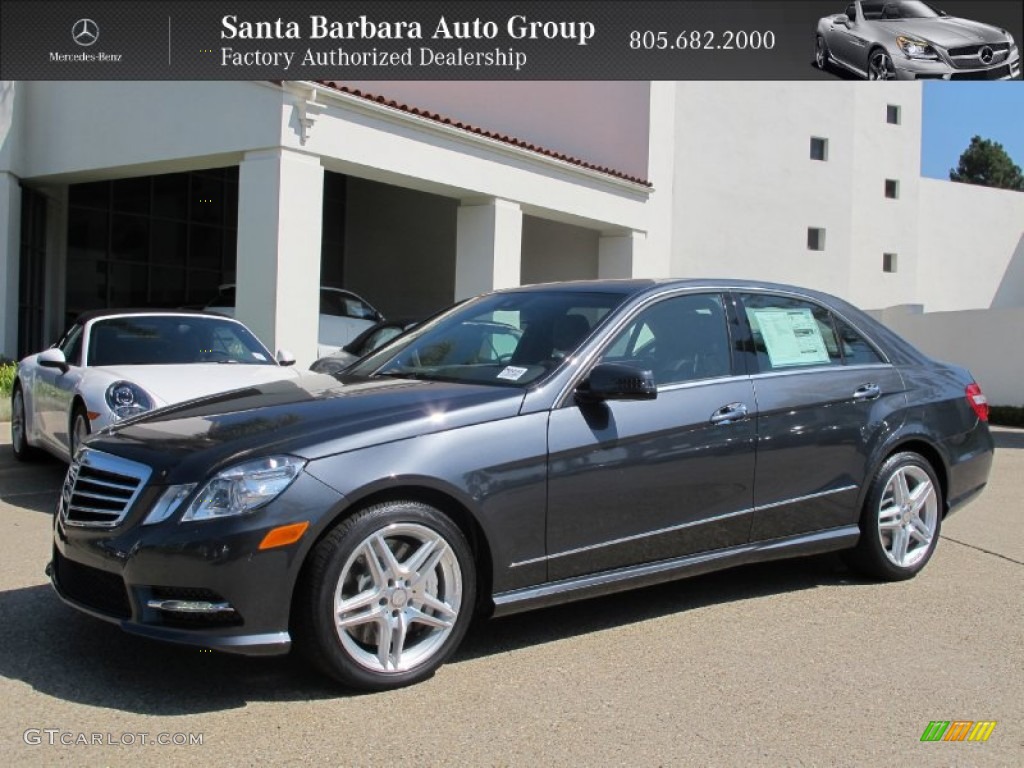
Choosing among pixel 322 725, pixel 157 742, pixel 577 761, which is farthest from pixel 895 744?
pixel 157 742

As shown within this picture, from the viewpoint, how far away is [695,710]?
3.77m

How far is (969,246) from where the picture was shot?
31.8 metres

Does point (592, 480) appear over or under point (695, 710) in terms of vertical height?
over

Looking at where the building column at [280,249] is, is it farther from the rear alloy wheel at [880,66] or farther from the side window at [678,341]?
the rear alloy wheel at [880,66]

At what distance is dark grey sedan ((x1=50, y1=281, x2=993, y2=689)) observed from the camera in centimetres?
365

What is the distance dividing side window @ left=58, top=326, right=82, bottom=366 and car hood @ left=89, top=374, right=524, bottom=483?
4.01 meters

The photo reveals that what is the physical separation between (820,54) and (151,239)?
13.6 metres

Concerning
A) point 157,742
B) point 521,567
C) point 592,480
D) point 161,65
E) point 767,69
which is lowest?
point 157,742

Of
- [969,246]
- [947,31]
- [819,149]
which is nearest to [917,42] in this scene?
[947,31]

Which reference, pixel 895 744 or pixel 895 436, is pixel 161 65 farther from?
pixel 895 744

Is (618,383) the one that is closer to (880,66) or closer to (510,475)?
(510,475)


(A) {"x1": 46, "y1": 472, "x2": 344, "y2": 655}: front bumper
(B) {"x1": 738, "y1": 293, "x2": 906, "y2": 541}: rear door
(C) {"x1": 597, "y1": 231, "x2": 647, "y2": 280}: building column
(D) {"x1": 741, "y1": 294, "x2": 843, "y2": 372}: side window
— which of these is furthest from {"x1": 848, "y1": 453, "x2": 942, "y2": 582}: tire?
(C) {"x1": 597, "y1": 231, "x2": 647, "y2": 280}: building column

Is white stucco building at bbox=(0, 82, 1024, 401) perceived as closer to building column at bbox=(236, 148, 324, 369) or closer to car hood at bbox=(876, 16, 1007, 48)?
building column at bbox=(236, 148, 324, 369)

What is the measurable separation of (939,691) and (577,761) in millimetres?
1598
